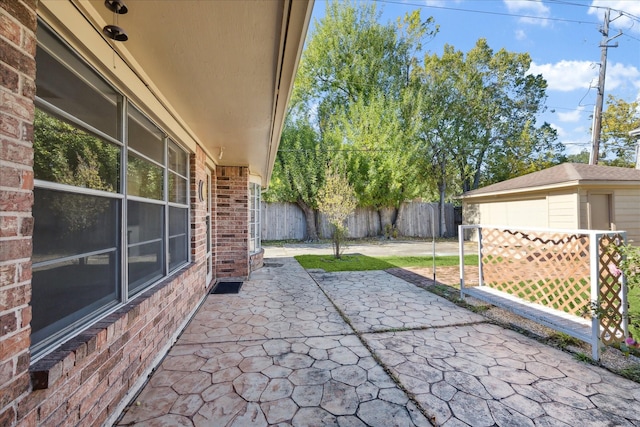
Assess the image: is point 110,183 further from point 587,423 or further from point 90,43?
point 587,423

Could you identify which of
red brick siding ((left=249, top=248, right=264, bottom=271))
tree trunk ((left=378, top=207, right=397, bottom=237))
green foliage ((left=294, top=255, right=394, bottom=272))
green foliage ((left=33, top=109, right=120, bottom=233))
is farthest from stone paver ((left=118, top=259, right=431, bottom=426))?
tree trunk ((left=378, top=207, right=397, bottom=237))

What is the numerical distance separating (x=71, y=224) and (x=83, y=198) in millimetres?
181

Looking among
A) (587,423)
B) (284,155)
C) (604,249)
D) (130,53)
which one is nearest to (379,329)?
(587,423)

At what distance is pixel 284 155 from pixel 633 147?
20.6 metres

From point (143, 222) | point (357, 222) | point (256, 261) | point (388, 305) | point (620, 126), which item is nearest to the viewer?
point (143, 222)

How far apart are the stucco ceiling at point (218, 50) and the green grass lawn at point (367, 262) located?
542 cm

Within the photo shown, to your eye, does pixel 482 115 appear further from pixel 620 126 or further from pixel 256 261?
pixel 256 261

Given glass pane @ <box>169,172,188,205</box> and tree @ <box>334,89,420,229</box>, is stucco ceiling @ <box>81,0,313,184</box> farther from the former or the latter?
tree @ <box>334,89,420,229</box>

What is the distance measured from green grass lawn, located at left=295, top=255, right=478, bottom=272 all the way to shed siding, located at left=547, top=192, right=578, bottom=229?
2564 mm

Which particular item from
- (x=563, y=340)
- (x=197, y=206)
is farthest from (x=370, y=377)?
(x=197, y=206)

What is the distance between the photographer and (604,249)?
2975 millimetres

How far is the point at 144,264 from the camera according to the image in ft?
8.70

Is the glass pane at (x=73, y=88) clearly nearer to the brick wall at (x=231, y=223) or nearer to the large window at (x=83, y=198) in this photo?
the large window at (x=83, y=198)

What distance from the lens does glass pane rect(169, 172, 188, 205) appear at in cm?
338
